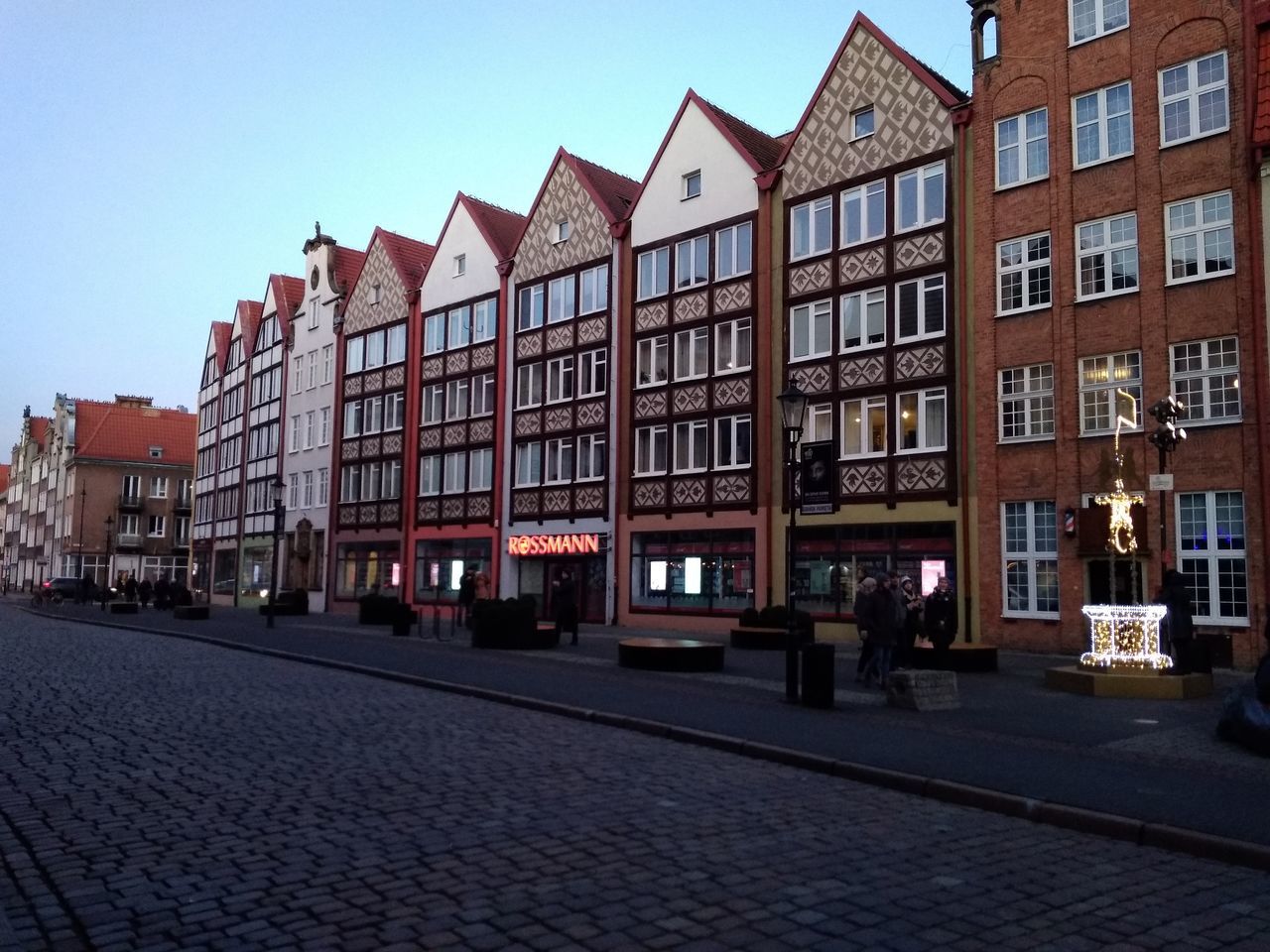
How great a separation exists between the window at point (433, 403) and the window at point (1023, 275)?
24.5m

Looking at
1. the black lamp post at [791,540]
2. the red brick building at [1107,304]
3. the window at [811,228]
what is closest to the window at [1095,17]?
the red brick building at [1107,304]

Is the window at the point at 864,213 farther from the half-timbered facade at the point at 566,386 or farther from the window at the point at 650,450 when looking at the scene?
the half-timbered facade at the point at 566,386

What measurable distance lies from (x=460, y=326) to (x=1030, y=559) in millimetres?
25864

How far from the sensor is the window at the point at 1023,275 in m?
26.8

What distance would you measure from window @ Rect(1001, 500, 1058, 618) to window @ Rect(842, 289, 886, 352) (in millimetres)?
Result: 6018

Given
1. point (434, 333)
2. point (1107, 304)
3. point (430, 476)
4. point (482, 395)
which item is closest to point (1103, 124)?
point (1107, 304)

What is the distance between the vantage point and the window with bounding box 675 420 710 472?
34250 millimetres

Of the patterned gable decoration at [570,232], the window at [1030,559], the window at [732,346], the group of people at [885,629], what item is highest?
the patterned gable decoration at [570,232]

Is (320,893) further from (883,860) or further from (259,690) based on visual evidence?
(259,690)

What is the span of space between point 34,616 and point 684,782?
40.7 metres

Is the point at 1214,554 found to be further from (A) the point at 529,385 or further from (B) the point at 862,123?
(A) the point at 529,385

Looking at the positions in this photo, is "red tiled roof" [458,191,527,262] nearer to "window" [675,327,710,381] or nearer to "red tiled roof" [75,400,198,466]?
"window" [675,327,710,381]

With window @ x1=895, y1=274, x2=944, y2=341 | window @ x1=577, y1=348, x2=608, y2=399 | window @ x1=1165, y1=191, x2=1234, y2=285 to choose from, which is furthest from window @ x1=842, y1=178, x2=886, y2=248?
window @ x1=577, y1=348, x2=608, y2=399

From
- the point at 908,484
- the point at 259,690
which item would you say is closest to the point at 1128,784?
the point at 259,690
